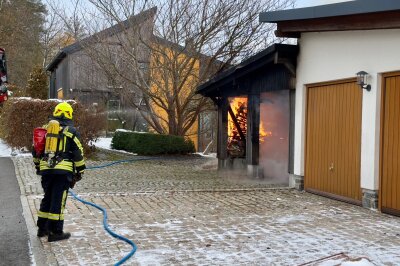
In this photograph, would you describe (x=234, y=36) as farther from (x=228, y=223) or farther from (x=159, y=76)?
(x=228, y=223)

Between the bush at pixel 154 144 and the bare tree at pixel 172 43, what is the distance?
4.34ft

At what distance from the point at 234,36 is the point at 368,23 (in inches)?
446

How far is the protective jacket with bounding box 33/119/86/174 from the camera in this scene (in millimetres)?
6324

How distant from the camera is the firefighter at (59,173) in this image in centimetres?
633

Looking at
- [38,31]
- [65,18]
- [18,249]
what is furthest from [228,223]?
[38,31]

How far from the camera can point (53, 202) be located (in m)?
6.43

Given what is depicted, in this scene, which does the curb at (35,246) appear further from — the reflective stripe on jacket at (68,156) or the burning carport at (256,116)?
the burning carport at (256,116)

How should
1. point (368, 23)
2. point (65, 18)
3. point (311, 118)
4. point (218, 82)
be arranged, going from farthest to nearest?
point (65, 18)
point (218, 82)
point (311, 118)
point (368, 23)

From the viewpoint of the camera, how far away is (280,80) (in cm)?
1217

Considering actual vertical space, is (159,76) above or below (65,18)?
below

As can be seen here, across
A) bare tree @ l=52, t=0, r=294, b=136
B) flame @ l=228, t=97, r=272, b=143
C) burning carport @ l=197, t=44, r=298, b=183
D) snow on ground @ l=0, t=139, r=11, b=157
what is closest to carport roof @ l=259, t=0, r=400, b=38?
burning carport @ l=197, t=44, r=298, b=183

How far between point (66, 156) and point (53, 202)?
0.62m

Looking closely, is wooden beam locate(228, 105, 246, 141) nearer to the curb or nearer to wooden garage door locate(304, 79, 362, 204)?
wooden garage door locate(304, 79, 362, 204)

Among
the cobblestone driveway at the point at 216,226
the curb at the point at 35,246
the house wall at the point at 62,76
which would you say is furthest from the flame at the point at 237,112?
the house wall at the point at 62,76
